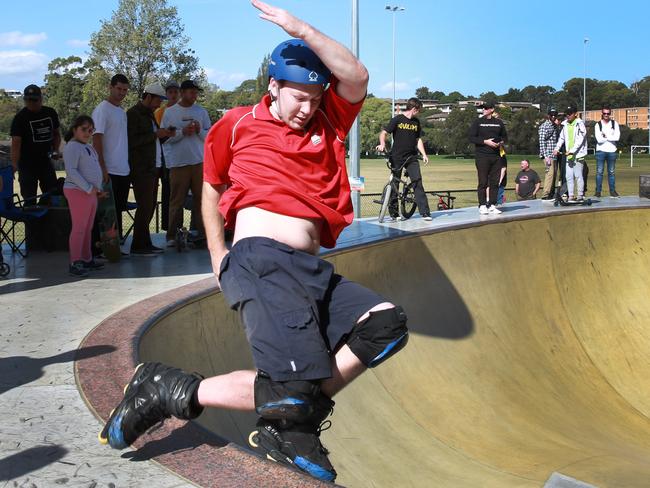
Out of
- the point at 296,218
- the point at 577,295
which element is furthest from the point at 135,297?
the point at 577,295

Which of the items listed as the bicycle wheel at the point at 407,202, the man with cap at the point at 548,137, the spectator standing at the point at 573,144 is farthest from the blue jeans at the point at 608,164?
the bicycle wheel at the point at 407,202

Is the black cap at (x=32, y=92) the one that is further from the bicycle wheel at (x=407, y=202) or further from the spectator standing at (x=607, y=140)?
the spectator standing at (x=607, y=140)

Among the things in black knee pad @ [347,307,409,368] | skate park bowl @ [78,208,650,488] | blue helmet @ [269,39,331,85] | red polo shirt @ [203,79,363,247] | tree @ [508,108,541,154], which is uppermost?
tree @ [508,108,541,154]

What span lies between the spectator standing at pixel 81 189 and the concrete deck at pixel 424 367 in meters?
0.24

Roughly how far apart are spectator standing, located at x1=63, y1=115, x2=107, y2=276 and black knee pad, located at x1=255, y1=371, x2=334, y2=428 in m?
4.88

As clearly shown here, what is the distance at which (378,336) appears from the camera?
2891 mm

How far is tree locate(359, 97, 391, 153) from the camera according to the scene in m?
115

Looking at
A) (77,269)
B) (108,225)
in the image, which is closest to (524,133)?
(108,225)

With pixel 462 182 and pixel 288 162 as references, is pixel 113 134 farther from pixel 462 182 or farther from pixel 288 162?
pixel 462 182

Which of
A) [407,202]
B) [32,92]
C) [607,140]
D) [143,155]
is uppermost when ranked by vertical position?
[32,92]

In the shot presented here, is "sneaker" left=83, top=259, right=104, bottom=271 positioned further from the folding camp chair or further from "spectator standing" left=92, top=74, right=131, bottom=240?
the folding camp chair

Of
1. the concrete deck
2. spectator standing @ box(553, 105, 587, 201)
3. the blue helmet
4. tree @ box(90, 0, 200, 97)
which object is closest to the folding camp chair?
the concrete deck

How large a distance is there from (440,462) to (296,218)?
10.4 ft

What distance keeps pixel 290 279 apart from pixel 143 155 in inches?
245
